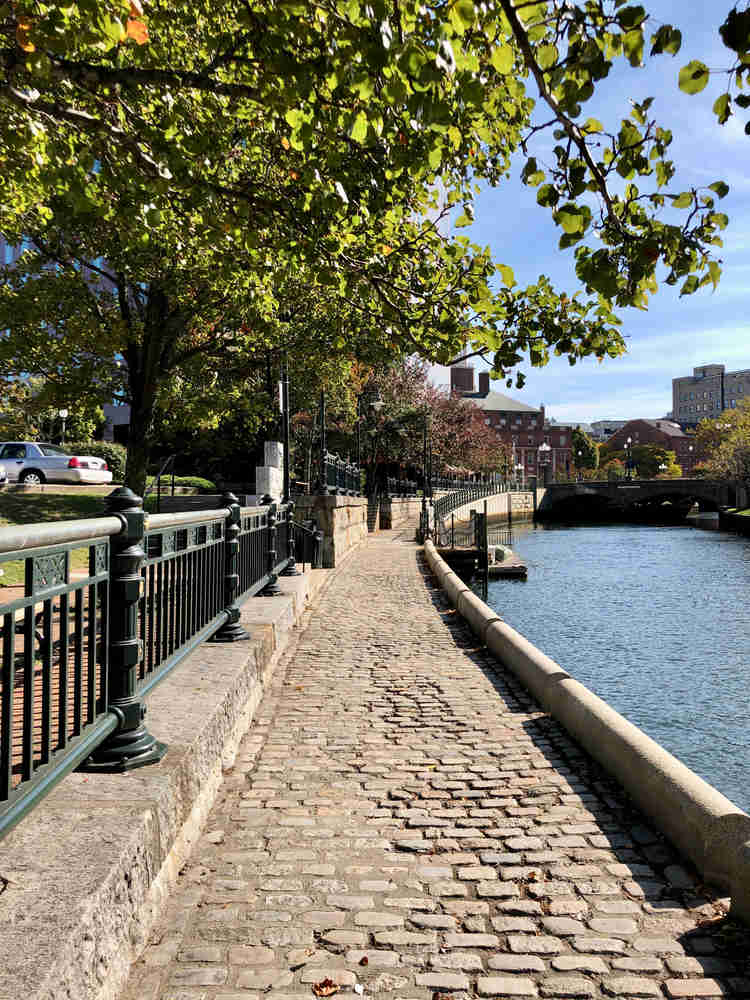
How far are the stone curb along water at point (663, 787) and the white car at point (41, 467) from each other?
2455 centimetres

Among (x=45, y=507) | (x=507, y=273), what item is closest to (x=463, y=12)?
(x=507, y=273)

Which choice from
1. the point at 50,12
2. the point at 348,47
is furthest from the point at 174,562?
the point at 50,12

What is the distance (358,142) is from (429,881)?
466 cm

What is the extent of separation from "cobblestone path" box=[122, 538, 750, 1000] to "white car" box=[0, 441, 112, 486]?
2424cm

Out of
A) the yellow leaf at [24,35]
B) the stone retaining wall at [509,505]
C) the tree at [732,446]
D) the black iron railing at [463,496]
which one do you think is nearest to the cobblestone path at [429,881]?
the yellow leaf at [24,35]

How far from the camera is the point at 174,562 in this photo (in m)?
4.58

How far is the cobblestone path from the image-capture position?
2582 mm

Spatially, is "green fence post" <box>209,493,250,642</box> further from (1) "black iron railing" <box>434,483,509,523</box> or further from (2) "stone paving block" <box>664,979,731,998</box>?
(1) "black iron railing" <box>434,483,509,523</box>

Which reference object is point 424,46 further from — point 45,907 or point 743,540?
point 743,540

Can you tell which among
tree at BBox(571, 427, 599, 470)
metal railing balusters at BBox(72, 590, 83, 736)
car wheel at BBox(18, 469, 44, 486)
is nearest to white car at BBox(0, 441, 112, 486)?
car wheel at BBox(18, 469, 44, 486)

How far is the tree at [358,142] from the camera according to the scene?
370 cm

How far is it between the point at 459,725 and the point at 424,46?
459 cm

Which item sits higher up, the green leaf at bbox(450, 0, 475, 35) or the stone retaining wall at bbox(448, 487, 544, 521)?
the green leaf at bbox(450, 0, 475, 35)

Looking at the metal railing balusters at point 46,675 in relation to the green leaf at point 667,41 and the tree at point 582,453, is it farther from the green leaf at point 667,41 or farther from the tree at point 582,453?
the tree at point 582,453
